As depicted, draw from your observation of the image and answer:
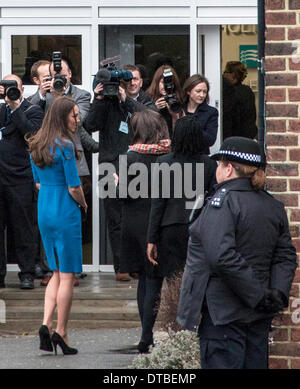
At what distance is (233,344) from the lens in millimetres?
5082

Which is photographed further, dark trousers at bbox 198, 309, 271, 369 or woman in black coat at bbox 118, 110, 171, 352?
woman in black coat at bbox 118, 110, 171, 352

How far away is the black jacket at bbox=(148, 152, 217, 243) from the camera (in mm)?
7031

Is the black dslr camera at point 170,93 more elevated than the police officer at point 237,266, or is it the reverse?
the black dslr camera at point 170,93

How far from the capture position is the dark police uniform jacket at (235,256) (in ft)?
16.3

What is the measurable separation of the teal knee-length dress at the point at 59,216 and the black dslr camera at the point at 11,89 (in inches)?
63.9

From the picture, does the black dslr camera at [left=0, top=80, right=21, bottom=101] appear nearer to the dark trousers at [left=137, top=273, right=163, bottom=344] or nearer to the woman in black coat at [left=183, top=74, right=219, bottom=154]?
the woman in black coat at [left=183, top=74, right=219, bottom=154]

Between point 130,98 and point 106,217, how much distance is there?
1.33 meters

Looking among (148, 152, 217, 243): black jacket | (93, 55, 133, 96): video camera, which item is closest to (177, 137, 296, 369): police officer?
(148, 152, 217, 243): black jacket

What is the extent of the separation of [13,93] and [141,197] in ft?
6.92

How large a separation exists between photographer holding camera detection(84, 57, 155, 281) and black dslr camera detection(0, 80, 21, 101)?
2.21 ft

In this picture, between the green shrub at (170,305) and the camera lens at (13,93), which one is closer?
the green shrub at (170,305)

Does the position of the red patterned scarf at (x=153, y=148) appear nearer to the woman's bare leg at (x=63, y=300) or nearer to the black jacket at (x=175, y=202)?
the black jacket at (x=175, y=202)

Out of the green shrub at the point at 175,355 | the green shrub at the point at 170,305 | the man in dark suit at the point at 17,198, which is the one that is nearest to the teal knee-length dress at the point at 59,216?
the green shrub at the point at 170,305

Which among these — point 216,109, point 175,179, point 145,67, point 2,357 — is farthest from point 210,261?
point 145,67
